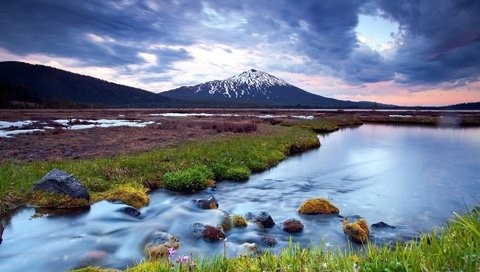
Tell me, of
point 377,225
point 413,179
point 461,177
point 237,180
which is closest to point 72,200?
point 237,180

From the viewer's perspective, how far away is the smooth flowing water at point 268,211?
946 cm

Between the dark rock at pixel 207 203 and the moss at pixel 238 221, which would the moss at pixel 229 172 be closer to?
the dark rock at pixel 207 203

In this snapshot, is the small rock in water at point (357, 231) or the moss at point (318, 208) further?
the moss at point (318, 208)

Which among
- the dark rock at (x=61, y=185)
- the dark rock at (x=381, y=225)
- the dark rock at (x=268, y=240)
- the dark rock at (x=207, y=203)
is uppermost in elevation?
the dark rock at (x=61, y=185)

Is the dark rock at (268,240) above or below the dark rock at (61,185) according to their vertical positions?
below

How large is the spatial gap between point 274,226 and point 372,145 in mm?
32053

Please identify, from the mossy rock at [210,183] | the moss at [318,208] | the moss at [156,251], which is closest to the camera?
the moss at [156,251]

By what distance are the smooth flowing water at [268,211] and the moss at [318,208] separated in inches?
19.2

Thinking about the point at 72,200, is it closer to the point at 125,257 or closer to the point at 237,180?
the point at 125,257

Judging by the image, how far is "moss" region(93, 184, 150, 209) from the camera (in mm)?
14266

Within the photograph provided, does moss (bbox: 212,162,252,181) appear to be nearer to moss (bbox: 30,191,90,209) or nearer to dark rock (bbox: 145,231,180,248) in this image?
moss (bbox: 30,191,90,209)

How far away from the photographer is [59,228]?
11.1m

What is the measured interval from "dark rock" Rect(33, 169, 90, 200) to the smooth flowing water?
1.05 metres

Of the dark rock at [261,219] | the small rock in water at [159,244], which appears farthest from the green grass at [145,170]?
the dark rock at [261,219]
